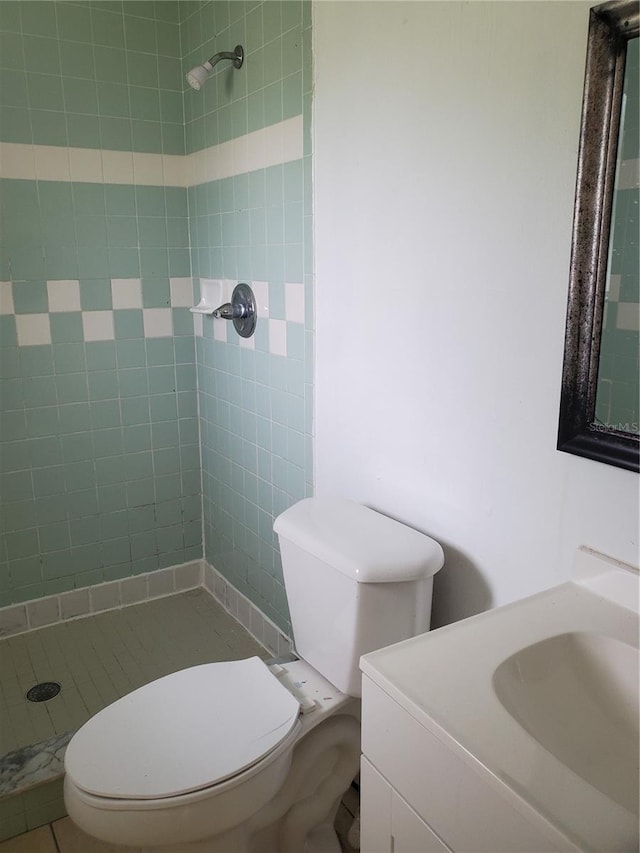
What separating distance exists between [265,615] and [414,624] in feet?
3.19

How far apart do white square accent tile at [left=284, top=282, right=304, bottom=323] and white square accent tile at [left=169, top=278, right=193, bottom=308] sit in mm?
698

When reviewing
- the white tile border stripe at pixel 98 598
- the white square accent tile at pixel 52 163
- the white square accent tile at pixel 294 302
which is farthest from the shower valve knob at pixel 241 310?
the white tile border stripe at pixel 98 598

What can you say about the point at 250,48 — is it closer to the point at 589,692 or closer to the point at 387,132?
the point at 387,132

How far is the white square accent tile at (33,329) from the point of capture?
87.1 inches

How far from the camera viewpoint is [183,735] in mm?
1328

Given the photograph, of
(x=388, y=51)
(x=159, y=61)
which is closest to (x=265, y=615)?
(x=388, y=51)

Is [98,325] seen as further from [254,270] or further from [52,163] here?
[254,270]

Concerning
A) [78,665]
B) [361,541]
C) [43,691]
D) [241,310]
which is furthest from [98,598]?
[361,541]

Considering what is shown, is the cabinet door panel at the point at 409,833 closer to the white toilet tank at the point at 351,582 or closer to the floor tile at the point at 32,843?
the white toilet tank at the point at 351,582

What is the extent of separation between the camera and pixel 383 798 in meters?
0.98

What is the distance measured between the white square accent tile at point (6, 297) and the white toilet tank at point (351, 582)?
49.7 inches

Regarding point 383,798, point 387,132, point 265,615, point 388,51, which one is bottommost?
point 265,615

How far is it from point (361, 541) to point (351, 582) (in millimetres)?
93

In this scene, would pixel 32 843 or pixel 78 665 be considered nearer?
pixel 32 843
